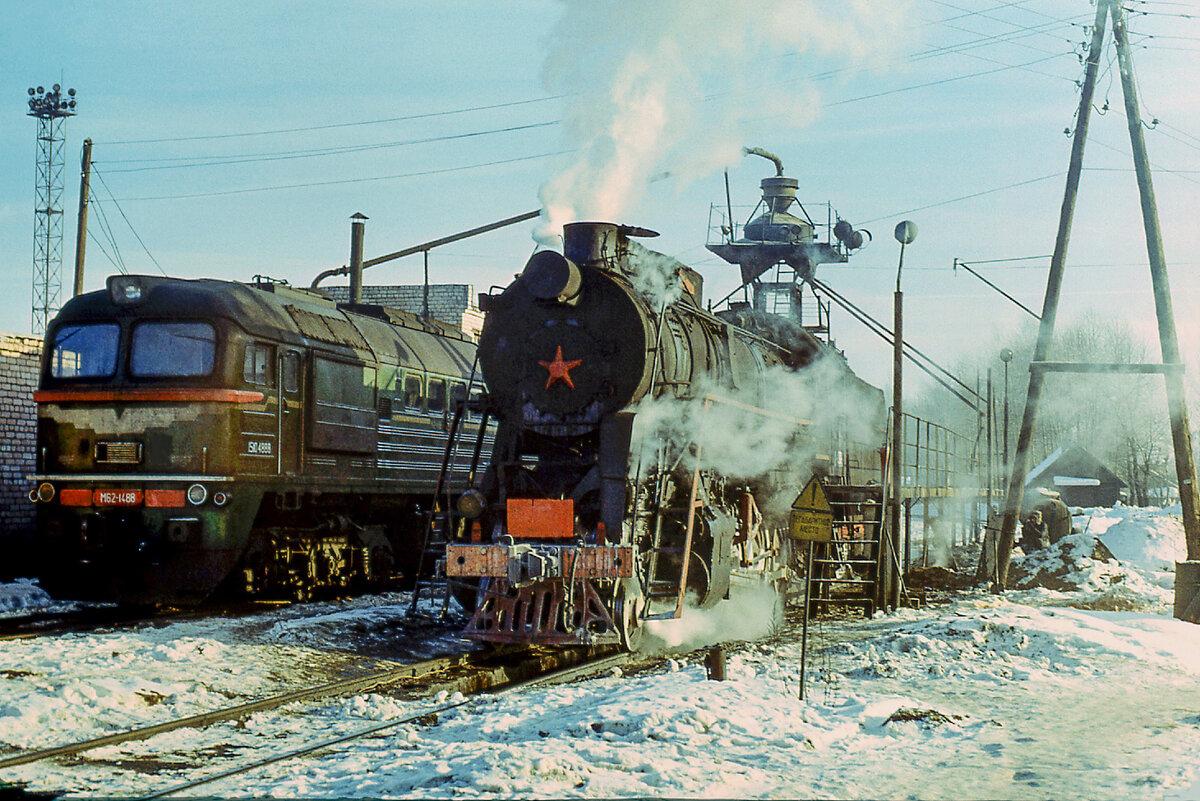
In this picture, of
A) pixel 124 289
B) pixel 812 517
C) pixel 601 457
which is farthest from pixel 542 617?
pixel 124 289

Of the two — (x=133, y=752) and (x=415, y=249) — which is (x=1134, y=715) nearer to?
(x=133, y=752)

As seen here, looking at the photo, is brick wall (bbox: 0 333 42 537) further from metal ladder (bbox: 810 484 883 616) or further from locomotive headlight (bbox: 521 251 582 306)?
metal ladder (bbox: 810 484 883 616)

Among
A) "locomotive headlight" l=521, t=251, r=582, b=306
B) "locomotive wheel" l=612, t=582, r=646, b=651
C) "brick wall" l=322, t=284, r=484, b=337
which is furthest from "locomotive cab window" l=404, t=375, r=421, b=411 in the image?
"brick wall" l=322, t=284, r=484, b=337

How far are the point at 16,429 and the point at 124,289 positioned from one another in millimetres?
7257

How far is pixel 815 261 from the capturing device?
86.7 ft

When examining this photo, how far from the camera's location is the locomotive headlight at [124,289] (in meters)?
13.0

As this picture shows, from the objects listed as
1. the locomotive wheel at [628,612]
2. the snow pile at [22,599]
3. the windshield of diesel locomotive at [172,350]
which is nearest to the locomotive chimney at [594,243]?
the locomotive wheel at [628,612]

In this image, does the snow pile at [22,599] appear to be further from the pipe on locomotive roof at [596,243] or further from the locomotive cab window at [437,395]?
the pipe on locomotive roof at [596,243]

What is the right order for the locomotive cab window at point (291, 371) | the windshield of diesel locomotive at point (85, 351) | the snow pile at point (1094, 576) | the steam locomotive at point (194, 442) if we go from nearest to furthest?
the steam locomotive at point (194, 442) → the windshield of diesel locomotive at point (85, 351) → the locomotive cab window at point (291, 371) → the snow pile at point (1094, 576)

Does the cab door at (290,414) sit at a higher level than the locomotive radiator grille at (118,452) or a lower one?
higher

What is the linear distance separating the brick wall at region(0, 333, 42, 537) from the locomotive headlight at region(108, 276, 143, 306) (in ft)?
22.5

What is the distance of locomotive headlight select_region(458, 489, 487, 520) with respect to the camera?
10.7 metres

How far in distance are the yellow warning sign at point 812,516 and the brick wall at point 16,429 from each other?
43.7 feet

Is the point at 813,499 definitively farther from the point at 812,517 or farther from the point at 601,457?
the point at 601,457
